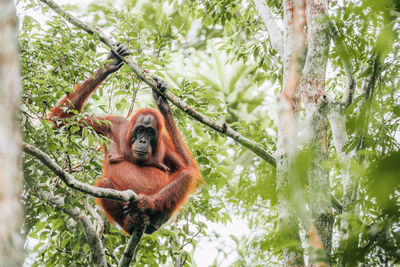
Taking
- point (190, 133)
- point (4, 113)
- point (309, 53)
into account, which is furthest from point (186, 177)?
point (4, 113)

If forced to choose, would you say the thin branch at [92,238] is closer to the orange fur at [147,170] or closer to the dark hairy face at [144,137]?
the orange fur at [147,170]

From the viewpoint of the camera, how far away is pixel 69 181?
8.50 feet

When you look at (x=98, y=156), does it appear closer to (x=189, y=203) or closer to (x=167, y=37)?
(x=189, y=203)

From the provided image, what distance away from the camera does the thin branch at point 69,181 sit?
2.51 metres

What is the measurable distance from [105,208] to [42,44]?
1892 mm

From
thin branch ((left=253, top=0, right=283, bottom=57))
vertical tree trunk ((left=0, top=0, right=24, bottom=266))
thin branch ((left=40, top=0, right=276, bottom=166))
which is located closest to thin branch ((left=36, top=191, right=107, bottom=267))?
thin branch ((left=40, top=0, right=276, bottom=166))

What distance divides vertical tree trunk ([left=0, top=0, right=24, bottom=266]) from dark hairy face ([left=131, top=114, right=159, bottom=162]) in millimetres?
3798

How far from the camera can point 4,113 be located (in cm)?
77

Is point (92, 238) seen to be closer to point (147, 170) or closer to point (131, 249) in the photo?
point (131, 249)

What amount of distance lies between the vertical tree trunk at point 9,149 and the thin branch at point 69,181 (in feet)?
5.83

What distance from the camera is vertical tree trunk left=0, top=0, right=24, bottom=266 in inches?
28.2

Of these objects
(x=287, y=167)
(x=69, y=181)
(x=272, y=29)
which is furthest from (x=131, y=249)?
(x=272, y=29)

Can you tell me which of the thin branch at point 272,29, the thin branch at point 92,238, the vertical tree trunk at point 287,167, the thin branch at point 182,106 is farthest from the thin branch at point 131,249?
the thin branch at point 272,29

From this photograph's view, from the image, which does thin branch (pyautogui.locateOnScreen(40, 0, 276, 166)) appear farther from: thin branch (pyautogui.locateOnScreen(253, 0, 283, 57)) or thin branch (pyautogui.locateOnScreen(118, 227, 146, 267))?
thin branch (pyautogui.locateOnScreen(118, 227, 146, 267))
